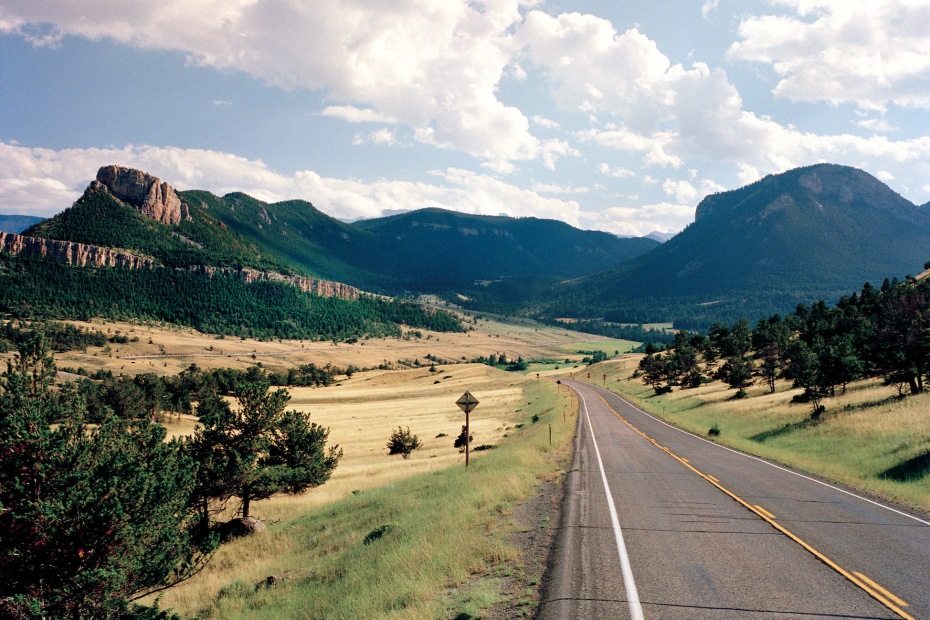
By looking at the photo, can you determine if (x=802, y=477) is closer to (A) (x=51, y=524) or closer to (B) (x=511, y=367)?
(A) (x=51, y=524)

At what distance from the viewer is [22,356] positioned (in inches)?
505

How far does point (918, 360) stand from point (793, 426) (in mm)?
11154

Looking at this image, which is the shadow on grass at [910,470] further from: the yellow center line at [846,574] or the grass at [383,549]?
the grass at [383,549]

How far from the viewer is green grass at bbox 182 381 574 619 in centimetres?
887

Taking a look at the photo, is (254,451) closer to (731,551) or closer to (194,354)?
(731,551)

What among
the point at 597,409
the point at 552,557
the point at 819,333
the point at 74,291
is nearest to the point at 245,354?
the point at 74,291

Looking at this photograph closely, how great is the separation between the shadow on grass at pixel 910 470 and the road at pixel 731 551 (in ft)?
11.4

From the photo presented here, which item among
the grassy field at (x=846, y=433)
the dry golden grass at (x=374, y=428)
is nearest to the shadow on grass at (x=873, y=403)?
the grassy field at (x=846, y=433)

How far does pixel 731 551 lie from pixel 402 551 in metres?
7.53

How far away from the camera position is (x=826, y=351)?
1518 inches

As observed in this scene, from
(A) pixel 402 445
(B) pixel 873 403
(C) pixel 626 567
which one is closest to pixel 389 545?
(C) pixel 626 567

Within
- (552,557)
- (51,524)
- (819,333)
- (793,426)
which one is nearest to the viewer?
(552,557)

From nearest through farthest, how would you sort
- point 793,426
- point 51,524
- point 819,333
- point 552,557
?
point 552,557, point 51,524, point 793,426, point 819,333

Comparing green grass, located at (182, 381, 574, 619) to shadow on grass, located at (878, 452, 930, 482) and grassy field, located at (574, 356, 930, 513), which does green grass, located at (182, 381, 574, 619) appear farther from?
shadow on grass, located at (878, 452, 930, 482)
